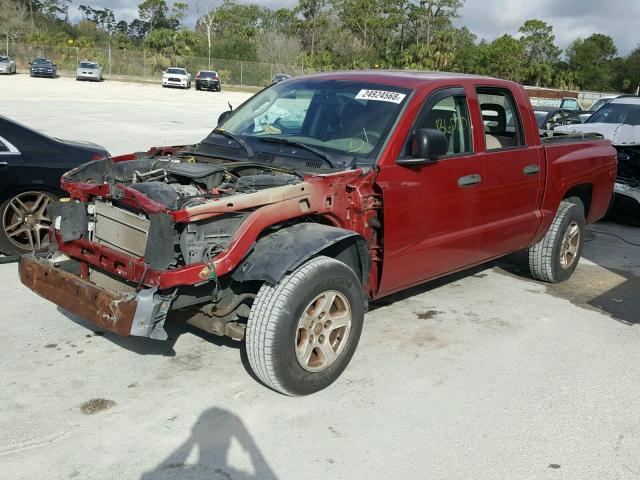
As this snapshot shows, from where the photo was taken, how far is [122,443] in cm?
334

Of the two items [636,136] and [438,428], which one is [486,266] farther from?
[636,136]

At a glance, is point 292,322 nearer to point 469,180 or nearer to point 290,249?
point 290,249

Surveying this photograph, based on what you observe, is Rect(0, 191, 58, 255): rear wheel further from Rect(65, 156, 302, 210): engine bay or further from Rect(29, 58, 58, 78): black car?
Rect(29, 58, 58, 78): black car

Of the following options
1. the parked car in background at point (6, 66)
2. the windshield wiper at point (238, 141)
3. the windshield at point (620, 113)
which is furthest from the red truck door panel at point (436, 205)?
the parked car in background at point (6, 66)

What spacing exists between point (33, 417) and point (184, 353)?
111cm

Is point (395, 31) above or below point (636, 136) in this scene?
above

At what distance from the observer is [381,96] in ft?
15.5

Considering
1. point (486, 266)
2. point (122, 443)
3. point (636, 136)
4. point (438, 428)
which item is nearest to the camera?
point (122, 443)

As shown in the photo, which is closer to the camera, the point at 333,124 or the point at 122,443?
the point at 122,443

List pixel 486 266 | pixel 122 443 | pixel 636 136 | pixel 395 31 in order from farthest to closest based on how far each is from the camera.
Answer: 1. pixel 395 31
2. pixel 636 136
3. pixel 486 266
4. pixel 122 443

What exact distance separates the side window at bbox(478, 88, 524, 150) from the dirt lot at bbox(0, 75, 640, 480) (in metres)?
1.42

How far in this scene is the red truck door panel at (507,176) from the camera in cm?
526

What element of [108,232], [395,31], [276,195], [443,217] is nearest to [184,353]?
[108,232]

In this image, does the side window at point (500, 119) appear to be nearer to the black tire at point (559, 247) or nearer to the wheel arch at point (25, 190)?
the black tire at point (559, 247)
